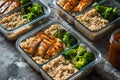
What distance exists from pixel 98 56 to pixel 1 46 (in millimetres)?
602

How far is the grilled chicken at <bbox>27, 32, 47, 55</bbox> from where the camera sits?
178 centimetres

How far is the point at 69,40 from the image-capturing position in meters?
1.82

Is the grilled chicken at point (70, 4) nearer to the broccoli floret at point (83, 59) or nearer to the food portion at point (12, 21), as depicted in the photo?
the food portion at point (12, 21)

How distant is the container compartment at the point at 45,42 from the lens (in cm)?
176

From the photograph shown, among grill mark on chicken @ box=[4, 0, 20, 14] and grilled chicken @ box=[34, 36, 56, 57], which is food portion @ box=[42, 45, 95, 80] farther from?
grill mark on chicken @ box=[4, 0, 20, 14]

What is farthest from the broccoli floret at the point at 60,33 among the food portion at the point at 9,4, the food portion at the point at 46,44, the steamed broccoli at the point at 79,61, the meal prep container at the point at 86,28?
the food portion at the point at 9,4

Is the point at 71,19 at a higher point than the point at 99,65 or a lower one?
higher

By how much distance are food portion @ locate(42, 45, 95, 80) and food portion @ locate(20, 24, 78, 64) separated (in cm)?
5

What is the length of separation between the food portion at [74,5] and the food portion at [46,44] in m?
0.16

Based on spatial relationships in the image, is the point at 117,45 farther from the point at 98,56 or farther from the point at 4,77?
the point at 4,77

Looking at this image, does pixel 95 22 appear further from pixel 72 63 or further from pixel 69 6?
pixel 72 63

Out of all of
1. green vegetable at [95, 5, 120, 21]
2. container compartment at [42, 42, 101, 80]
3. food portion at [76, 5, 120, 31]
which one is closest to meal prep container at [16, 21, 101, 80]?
container compartment at [42, 42, 101, 80]

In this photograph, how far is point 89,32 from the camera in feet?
6.07

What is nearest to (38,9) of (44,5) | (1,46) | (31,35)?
(44,5)
